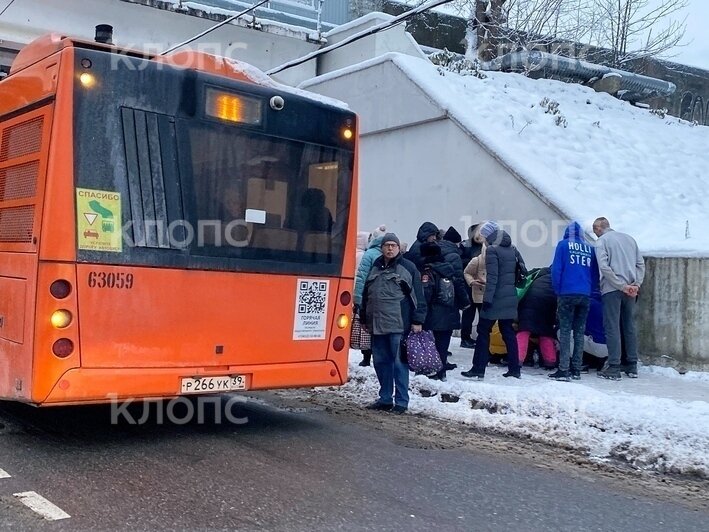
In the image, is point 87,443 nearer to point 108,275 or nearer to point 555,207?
point 108,275

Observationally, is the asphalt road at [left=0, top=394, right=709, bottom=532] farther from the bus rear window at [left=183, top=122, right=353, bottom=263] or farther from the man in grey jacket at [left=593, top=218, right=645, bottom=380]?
the man in grey jacket at [left=593, top=218, right=645, bottom=380]

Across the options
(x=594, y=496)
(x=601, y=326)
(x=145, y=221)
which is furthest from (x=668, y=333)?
(x=145, y=221)

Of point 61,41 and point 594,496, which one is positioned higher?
point 61,41

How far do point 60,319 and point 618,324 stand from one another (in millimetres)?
6954

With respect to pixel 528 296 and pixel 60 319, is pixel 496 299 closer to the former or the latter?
pixel 528 296

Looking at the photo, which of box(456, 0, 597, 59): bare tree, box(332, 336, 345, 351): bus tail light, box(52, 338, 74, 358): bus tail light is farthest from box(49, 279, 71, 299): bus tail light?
box(456, 0, 597, 59): bare tree

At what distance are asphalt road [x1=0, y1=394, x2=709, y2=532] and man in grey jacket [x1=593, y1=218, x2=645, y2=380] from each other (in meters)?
3.59

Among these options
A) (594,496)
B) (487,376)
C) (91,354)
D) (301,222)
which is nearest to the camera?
(594,496)

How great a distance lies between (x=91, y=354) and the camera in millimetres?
5973

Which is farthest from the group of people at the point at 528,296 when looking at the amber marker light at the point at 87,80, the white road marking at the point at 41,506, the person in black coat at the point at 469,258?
the white road marking at the point at 41,506

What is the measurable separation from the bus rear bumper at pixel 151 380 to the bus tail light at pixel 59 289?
22.7 inches

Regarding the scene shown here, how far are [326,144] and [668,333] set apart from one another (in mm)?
5820

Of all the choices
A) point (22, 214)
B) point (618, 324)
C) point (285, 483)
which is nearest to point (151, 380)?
point (285, 483)

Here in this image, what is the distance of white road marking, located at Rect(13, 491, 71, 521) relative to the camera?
4.72m
